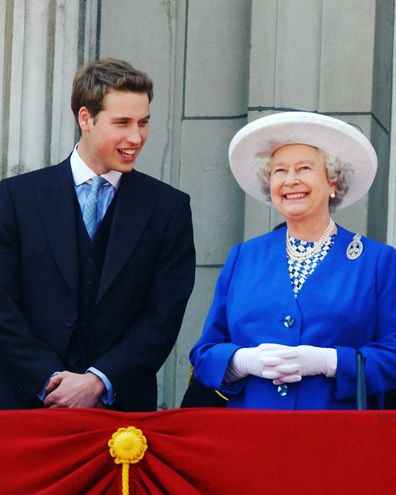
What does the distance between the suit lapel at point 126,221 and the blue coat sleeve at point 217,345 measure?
371mm

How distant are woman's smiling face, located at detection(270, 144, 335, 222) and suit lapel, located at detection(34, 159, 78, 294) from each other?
2.53 feet

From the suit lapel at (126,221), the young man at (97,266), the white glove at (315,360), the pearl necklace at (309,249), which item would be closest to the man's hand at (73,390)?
the young man at (97,266)

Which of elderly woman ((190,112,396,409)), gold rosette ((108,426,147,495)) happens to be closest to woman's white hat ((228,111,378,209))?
elderly woman ((190,112,396,409))

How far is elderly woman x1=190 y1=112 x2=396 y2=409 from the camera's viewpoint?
5562 mm

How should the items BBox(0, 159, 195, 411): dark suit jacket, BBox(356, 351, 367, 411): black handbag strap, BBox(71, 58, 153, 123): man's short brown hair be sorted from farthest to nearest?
BBox(71, 58, 153, 123): man's short brown hair
BBox(0, 159, 195, 411): dark suit jacket
BBox(356, 351, 367, 411): black handbag strap

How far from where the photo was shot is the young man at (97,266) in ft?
19.4

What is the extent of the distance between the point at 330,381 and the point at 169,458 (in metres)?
0.69

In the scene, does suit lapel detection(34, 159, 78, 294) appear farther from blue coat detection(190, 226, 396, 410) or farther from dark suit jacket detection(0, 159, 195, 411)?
blue coat detection(190, 226, 396, 410)

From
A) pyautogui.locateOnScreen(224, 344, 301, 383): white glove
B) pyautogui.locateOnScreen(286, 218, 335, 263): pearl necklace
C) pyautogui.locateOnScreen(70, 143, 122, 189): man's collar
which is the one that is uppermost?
pyautogui.locateOnScreen(70, 143, 122, 189): man's collar

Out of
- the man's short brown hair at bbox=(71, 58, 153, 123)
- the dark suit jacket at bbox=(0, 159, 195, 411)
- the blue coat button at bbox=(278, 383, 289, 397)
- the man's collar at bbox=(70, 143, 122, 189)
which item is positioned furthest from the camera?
the man's collar at bbox=(70, 143, 122, 189)

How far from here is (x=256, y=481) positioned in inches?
203

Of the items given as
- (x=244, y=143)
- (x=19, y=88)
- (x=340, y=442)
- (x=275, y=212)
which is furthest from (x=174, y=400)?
(x=340, y=442)

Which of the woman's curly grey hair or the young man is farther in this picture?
the young man

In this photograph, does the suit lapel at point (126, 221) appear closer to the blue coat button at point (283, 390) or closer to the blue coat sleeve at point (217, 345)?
the blue coat sleeve at point (217, 345)
